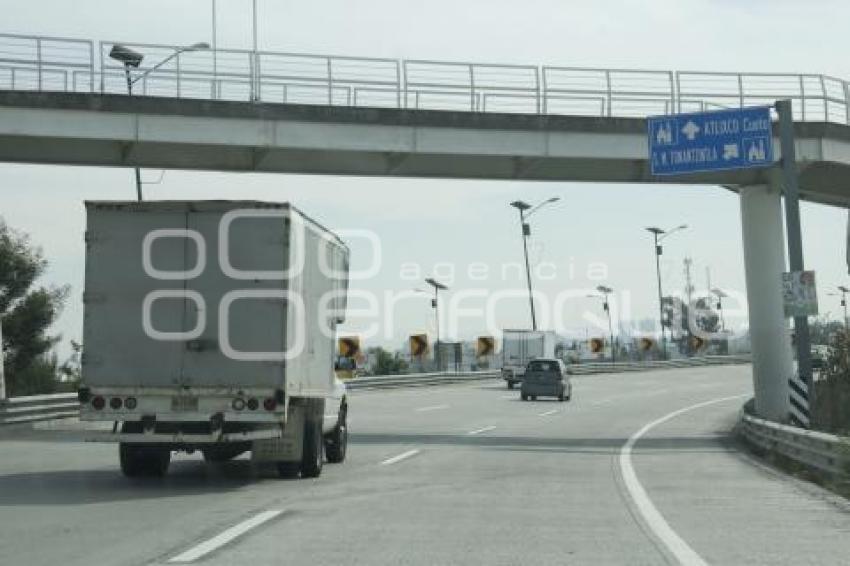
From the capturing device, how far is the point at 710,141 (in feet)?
84.3

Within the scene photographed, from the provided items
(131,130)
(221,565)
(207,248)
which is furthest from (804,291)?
(221,565)

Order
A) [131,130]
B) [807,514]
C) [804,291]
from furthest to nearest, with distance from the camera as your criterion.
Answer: [131,130]
[804,291]
[807,514]

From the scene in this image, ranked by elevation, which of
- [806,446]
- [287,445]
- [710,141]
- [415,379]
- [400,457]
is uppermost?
[710,141]

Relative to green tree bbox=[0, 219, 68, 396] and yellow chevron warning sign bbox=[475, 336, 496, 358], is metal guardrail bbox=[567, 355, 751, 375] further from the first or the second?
green tree bbox=[0, 219, 68, 396]

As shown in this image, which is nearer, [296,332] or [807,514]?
[807,514]

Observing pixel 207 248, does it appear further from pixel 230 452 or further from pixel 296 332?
pixel 230 452

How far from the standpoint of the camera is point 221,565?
8281mm

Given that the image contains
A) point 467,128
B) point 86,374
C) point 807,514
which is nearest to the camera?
point 807,514

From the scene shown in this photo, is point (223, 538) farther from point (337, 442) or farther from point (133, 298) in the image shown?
point (337, 442)

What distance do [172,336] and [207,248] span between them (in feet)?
3.90

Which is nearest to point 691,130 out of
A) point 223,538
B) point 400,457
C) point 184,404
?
point 400,457

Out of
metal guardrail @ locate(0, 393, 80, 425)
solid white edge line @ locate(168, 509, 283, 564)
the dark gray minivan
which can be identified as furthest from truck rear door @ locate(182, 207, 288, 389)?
the dark gray minivan

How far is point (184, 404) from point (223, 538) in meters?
4.12

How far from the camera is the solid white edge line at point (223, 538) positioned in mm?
8625
